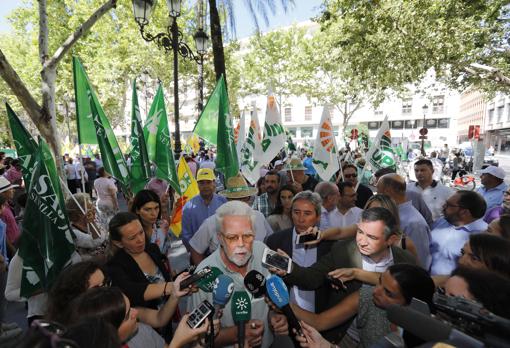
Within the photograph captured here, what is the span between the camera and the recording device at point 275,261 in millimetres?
1859

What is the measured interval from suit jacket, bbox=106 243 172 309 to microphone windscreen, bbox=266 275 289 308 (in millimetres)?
1041

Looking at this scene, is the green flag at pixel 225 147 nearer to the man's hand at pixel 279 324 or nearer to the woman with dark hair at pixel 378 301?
the woman with dark hair at pixel 378 301

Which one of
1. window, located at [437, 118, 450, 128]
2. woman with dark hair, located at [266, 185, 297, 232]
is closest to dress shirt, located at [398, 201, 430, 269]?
woman with dark hair, located at [266, 185, 297, 232]

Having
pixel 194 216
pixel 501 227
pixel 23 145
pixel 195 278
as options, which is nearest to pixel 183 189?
pixel 194 216

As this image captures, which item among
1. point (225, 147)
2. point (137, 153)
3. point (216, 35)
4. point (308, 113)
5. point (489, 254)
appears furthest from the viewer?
point (308, 113)

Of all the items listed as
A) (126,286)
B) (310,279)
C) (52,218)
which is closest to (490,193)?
(310,279)

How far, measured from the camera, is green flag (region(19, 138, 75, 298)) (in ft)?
8.80

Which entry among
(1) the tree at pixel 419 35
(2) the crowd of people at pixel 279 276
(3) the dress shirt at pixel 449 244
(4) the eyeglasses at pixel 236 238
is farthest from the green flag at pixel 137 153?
(1) the tree at pixel 419 35

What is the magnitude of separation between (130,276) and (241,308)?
3.87 ft

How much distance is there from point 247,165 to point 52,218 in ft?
11.7

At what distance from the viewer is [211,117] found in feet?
17.3

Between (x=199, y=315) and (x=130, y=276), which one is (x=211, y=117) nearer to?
(x=130, y=276)

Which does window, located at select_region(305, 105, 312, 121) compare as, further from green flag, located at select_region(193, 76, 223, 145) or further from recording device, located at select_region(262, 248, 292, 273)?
recording device, located at select_region(262, 248, 292, 273)

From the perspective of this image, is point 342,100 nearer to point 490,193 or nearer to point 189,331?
point 490,193
